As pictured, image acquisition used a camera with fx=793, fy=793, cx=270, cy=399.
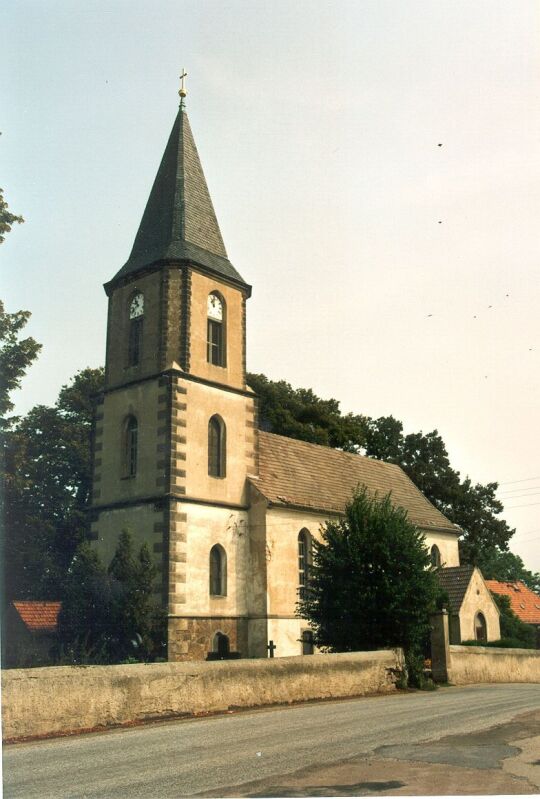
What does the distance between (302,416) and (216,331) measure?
17.1 m

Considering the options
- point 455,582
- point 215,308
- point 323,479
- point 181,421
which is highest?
point 215,308

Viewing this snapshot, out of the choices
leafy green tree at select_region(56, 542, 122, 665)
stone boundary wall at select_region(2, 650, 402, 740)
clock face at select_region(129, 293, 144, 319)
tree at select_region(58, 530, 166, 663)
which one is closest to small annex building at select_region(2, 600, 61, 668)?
leafy green tree at select_region(56, 542, 122, 665)

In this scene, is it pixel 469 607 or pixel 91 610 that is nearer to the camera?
pixel 91 610

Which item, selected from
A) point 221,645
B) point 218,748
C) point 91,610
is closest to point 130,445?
point 91,610

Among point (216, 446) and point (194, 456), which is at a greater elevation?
point (216, 446)

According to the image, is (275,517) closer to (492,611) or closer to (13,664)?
(13,664)

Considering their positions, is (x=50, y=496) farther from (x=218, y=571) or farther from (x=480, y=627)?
(x=480, y=627)

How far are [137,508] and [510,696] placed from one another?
13.9 meters

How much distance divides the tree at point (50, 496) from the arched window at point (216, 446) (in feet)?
37.6

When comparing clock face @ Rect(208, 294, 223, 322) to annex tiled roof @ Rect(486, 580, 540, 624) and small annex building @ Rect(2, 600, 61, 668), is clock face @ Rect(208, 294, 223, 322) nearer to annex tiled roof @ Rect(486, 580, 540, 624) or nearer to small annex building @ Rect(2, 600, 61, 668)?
small annex building @ Rect(2, 600, 61, 668)

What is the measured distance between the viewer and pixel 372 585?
A: 22703mm

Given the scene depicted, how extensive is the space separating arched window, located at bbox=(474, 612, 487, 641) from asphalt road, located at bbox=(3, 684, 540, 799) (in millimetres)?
21102

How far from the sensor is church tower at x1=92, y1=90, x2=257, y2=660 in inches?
1054

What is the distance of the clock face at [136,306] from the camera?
3031 cm
